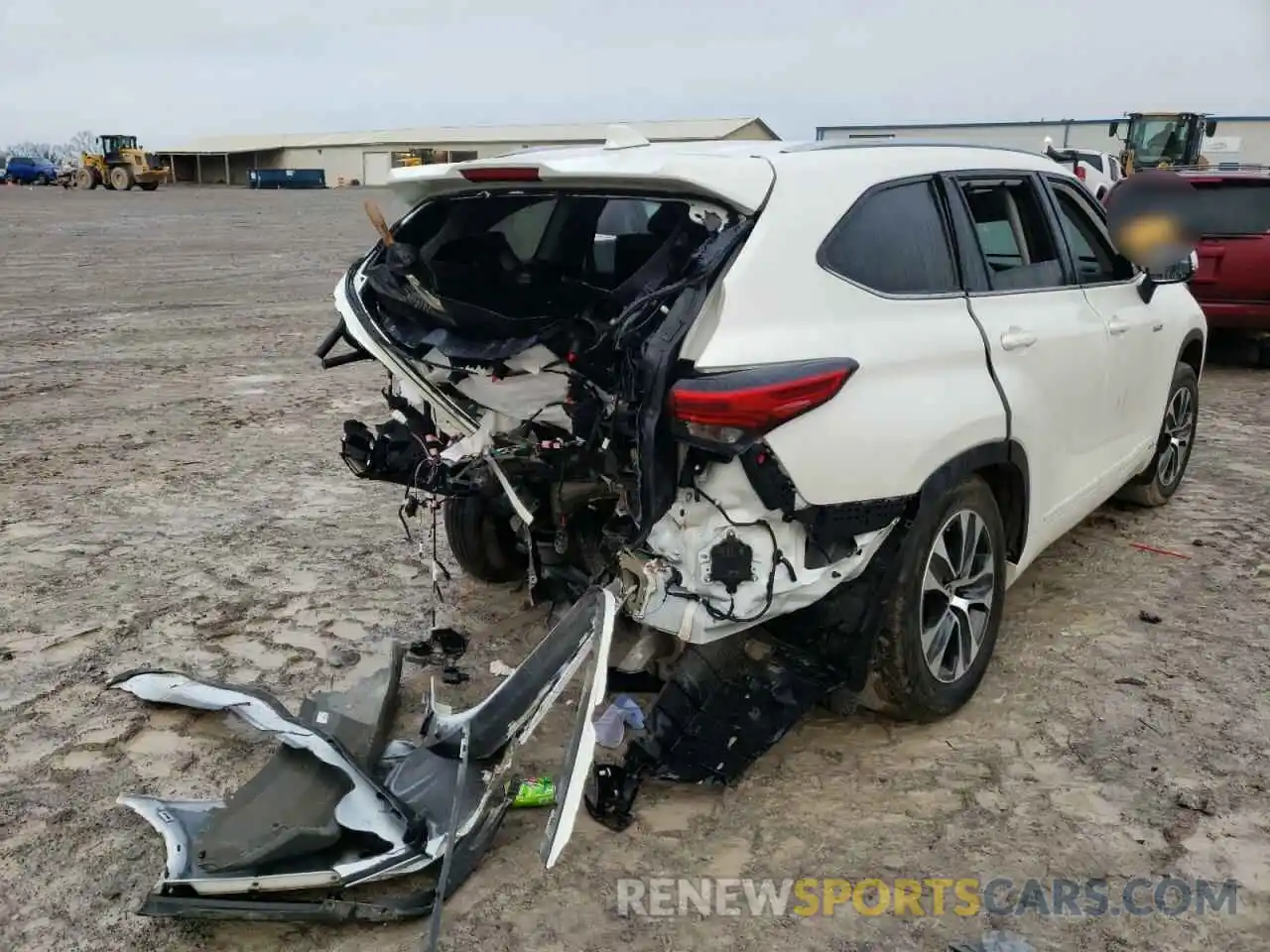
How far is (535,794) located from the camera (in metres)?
3.16

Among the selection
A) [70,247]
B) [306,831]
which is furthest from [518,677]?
[70,247]

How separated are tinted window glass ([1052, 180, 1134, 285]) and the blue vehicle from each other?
74072mm

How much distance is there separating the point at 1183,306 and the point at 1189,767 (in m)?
2.85

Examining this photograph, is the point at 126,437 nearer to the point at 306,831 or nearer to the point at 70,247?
the point at 306,831

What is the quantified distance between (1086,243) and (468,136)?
84.6 meters

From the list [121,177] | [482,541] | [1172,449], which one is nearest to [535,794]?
[482,541]

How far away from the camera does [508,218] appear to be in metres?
3.86

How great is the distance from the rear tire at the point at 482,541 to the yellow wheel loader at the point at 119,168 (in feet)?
182

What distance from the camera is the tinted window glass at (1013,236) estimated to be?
3.73m

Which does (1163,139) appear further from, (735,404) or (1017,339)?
(735,404)

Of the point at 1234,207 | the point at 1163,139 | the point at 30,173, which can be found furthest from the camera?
the point at 30,173

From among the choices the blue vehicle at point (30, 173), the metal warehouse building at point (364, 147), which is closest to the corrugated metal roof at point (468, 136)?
the metal warehouse building at point (364, 147)

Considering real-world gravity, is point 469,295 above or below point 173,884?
above

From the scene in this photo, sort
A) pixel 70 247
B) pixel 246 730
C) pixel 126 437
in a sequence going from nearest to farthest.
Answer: pixel 246 730 < pixel 126 437 < pixel 70 247
